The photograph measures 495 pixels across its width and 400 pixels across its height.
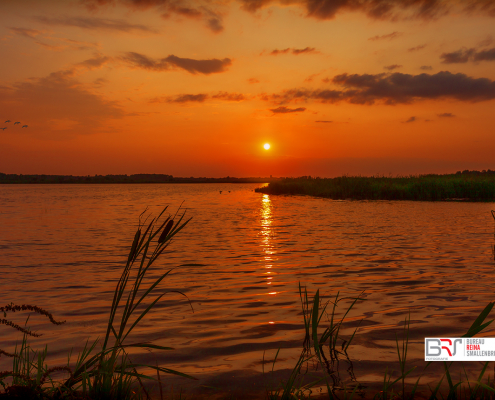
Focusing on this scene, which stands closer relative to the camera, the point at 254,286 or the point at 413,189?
the point at 254,286

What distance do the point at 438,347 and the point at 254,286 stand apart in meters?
4.86

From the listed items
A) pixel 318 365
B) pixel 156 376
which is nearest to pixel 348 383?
pixel 318 365

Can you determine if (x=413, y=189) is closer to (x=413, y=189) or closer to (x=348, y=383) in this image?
(x=413, y=189)

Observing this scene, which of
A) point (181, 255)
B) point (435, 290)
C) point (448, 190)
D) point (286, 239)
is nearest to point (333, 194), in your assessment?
point (448, 190)

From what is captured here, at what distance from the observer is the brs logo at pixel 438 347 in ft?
13.8

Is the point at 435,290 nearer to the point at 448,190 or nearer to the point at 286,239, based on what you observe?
the point at 286,239

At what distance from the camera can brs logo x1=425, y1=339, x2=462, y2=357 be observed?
4.21 metres

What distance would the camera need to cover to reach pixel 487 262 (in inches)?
437

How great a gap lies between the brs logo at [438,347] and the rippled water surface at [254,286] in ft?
1.61

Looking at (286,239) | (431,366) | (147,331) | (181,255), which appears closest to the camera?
(431,366)

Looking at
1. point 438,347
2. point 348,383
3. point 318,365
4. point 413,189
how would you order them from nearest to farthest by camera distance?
point 348,383, point 438,347, point 318,365, point 413,189

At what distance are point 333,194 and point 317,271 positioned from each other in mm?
35040

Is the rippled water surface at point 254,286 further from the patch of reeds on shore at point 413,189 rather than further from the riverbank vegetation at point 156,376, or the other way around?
the patch of reeds on shore at point 413,189

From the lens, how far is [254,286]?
8805 mm
